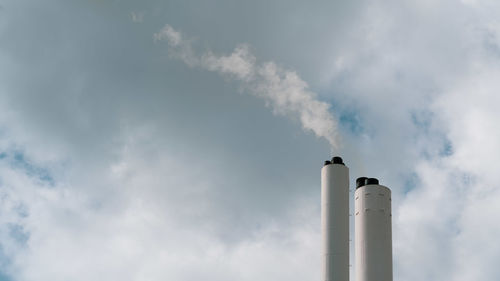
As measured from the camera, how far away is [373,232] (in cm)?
5891

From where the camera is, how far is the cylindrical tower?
2271 inches

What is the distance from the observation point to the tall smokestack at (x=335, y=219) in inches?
2238

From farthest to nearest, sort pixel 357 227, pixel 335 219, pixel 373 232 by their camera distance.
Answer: pixel 357 227
pixel 373 232
pixel 335 219

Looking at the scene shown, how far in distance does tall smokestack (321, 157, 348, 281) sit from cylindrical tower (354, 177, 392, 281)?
159 cm

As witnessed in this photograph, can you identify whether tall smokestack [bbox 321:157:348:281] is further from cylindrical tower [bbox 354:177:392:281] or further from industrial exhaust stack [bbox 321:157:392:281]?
cylindrical tower [bbox 354:177:392:281]

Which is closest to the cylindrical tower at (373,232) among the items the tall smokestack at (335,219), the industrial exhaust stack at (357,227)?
the industrial exhaust stack at (357,227)

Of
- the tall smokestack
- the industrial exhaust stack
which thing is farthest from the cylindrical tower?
the tall smokestack

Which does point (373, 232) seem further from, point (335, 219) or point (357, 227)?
point (335, 219)

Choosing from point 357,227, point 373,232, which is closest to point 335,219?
point 357,227

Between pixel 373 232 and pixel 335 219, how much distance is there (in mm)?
3655

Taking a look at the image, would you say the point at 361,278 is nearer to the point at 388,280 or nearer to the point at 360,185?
the point at 388,280

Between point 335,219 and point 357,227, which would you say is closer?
point 335,219

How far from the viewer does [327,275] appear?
186 feet

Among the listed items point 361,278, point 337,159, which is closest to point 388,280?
point 361,278
